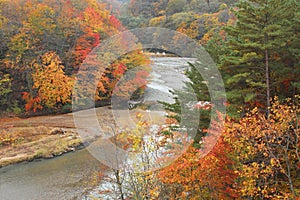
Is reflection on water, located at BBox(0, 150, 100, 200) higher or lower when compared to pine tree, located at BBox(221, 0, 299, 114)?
lower

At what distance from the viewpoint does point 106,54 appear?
3350 cm

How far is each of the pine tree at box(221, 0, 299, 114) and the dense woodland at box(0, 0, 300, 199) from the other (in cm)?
4

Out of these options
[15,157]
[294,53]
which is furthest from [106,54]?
[294,53]

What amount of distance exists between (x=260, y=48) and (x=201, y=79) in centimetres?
460

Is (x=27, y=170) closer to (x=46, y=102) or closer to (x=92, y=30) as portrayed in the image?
(x=46, y=102)

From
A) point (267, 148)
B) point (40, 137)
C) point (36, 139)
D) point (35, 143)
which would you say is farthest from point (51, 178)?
point (267, 148)

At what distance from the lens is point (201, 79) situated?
1612 cm

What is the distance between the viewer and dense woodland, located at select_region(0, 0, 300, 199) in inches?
410

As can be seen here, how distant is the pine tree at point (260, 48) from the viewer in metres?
11.6

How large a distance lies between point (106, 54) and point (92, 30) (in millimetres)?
3480

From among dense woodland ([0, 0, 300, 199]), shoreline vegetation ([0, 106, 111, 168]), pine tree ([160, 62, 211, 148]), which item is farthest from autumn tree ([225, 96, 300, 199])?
shoreline vegetation ([0, 106, 111, 168])

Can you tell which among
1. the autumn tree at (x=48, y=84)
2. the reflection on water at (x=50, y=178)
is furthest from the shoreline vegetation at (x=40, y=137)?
the autumn tree at (x=48, y=84)

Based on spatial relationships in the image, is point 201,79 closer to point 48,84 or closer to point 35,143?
point 35,143

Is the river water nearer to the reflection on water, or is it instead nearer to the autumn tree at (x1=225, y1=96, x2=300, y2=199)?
the reflection on water
